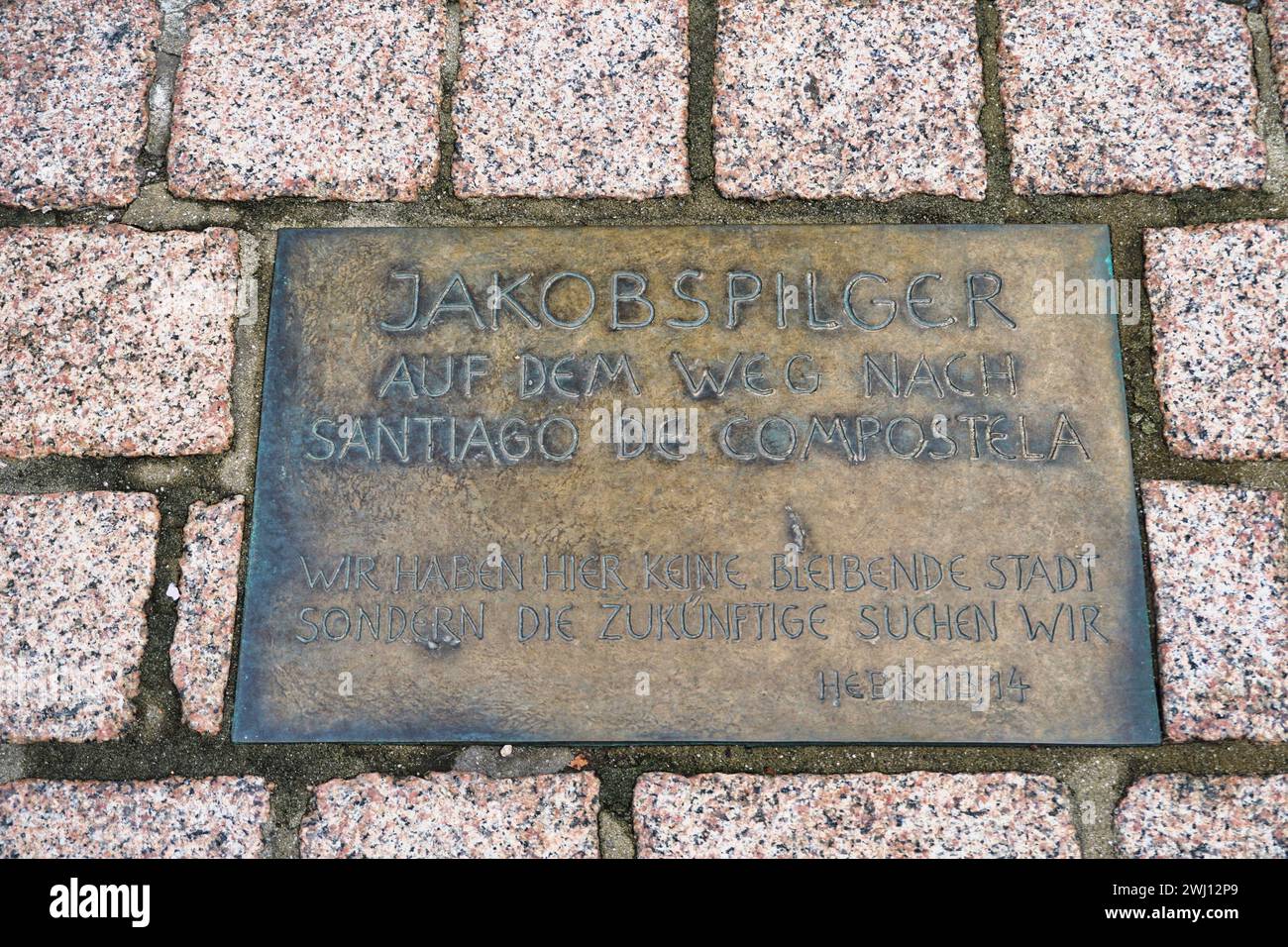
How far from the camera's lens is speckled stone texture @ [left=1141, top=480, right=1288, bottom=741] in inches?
64.7

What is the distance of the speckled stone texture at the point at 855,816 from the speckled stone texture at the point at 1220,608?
0.31 m

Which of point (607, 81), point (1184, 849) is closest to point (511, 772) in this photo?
point (1184, 849)

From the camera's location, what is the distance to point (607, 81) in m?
1.87

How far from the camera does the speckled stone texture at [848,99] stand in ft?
5.98

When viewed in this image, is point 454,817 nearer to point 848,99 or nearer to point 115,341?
point 115,341

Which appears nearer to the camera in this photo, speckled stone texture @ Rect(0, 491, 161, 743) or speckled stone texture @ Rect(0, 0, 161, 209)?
speckled stone texture @ Rect(0, 491, 161, 743)

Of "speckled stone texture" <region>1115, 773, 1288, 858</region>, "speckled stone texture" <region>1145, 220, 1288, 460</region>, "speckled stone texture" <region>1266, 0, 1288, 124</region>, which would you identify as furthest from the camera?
"speckled stone texture" <region>1266, 0, 1288, 124</region>

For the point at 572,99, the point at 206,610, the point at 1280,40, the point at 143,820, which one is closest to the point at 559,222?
the point at 572,99

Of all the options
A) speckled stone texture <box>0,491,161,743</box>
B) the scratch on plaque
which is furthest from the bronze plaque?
speckled stone texture <box>0,491,161,743</box>

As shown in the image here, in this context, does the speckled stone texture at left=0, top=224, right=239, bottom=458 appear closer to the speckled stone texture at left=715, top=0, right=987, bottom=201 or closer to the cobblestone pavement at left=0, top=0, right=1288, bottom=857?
the cobblestone pavement at left=0, top=0, right=1288, bottom=857

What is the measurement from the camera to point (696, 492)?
170 centimetres

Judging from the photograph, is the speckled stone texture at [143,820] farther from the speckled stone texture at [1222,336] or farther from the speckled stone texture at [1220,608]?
the speckled stone texture at [1222,336]

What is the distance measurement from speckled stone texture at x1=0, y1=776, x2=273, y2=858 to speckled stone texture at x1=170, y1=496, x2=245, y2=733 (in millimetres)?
126
